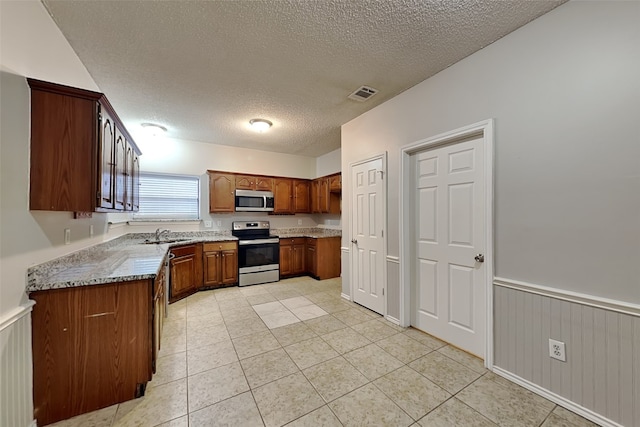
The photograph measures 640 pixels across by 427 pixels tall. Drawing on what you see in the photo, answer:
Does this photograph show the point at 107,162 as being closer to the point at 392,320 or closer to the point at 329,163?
the point at 392,320

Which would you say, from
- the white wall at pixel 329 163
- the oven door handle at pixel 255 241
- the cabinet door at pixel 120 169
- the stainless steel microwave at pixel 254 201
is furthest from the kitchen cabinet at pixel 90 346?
the white wall at pixel 329 163

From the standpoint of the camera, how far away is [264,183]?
5168 mm

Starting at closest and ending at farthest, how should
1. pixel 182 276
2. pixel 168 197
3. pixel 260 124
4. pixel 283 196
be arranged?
pixel 260 124
pixel 182 276
pixel 168 197
pixel 283 196

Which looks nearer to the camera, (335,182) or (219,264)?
(219,264)

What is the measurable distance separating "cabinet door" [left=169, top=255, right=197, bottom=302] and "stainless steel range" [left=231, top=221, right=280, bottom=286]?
2.56ft

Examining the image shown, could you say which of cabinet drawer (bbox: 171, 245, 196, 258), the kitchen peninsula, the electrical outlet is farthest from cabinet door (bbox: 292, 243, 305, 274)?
the electrical outlet

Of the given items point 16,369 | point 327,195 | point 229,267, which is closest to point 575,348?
point 16,369

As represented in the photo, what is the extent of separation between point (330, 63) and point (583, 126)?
198 centimetres

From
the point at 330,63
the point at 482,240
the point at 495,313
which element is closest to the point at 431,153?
the point at 482,240

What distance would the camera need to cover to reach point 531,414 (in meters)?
1.63

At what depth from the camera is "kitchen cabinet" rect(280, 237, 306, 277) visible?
5.07 metres

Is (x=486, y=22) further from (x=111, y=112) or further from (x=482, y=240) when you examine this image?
(x=111, y=112)

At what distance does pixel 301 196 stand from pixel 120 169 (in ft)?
11.6

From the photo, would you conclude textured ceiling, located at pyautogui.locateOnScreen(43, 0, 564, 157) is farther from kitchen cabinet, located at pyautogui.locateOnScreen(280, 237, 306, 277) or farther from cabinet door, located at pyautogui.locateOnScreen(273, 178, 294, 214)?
kitchen cabinet, located at pyautogui.locateOnScreen(280, 237, 306, 277)
